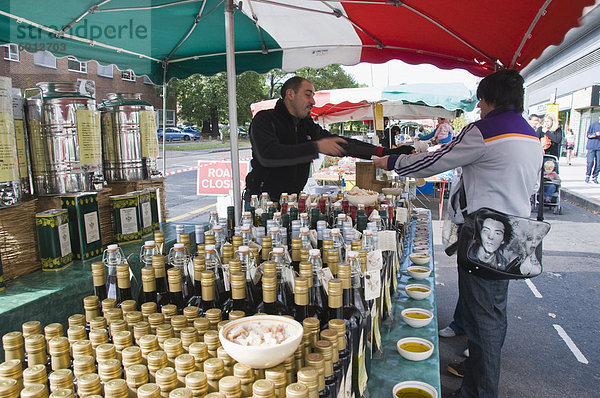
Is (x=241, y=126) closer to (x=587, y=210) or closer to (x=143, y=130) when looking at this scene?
(x=587, y=210)

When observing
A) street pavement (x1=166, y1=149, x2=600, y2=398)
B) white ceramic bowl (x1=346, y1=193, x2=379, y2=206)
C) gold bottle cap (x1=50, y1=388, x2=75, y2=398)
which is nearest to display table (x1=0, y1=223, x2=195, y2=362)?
gold bottle cap (x1=50, y1=388, x2=75, y2=398)

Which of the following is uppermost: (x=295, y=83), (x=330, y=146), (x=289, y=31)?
(x=289, y=31)

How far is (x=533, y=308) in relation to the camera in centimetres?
408

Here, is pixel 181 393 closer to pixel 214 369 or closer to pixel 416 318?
pixel 214 369

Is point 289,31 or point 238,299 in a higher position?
point 289,31

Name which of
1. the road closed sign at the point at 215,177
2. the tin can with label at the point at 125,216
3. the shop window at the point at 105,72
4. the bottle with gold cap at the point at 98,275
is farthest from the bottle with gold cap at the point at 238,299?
the shop window at the point at 105,72

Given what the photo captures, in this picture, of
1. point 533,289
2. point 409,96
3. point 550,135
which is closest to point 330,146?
point 533,289

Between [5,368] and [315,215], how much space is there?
1711 mm

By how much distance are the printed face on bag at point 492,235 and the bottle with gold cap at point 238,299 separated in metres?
1.35

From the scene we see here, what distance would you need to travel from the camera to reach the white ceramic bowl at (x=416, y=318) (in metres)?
1.75

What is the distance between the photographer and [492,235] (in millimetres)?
2166

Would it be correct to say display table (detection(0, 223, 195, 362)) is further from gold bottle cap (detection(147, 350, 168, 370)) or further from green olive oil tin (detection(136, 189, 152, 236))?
gold bottle cap (detection(147, 350, 168, 370))

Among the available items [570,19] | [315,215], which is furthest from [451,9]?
[315,215]

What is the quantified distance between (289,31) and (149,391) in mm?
3479
